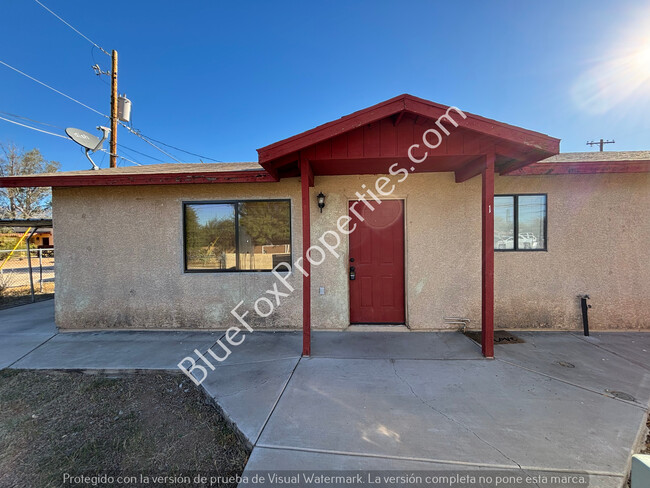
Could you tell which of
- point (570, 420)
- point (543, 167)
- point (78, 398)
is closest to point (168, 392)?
point (78, 398)

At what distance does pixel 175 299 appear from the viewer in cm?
488

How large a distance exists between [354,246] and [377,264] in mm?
531

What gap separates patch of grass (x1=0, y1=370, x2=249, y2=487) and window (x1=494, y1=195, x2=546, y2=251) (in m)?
4.96

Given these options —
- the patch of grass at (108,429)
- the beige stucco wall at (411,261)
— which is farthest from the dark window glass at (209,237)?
the patch of grass at (108,429)

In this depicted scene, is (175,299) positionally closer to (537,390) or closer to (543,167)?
(537,390)

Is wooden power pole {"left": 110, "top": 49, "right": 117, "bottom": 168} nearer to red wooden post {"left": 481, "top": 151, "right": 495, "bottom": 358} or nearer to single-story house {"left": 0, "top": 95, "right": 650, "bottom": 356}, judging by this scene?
single-story house {"left": 0, "top": 95, "right": 650, "bottom": 356}

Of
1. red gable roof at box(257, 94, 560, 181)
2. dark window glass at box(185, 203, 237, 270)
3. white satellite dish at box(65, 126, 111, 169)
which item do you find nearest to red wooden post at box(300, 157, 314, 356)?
red gable roof at box(257, 94, 560, 181)

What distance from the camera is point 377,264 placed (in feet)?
15.5

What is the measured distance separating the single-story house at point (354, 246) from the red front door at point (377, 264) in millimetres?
25

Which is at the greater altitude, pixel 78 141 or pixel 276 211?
pixel 78 141

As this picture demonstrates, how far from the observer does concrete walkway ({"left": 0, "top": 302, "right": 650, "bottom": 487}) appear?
6.51 feet

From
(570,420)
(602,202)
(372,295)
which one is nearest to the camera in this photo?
(570,420)

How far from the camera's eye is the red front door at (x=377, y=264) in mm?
4699

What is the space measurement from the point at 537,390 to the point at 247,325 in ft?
13.9
